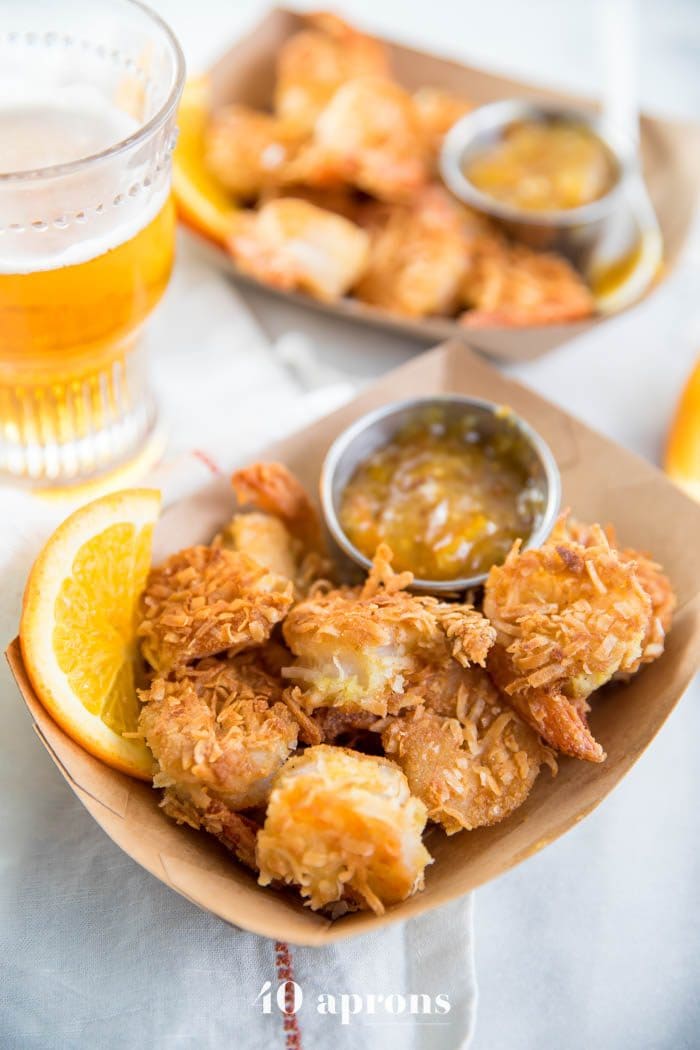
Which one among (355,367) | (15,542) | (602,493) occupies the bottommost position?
(355,367)

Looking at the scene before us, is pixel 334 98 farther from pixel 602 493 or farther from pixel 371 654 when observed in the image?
pixel 371 654

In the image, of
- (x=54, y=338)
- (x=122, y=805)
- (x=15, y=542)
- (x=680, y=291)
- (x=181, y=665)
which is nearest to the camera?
(x=122, y=805)

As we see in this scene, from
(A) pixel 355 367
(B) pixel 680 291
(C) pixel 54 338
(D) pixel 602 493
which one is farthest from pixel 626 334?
(C) pixel 54 338

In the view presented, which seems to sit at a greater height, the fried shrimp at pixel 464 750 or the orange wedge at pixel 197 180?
the fried shrimp at pixel 464 750

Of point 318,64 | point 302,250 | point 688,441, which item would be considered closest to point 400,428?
point 688,441

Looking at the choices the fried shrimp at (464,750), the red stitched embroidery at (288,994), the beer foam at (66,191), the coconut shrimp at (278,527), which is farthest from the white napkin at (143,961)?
the beer foam at (66,191)

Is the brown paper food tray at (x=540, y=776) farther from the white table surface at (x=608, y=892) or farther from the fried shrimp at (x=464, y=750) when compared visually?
the white table surface at (x=608, y=892)
